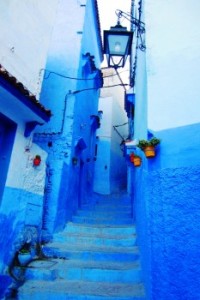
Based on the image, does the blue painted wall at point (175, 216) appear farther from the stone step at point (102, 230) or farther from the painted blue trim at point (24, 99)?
the stone step at point (102, 230)

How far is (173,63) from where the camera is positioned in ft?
13.9

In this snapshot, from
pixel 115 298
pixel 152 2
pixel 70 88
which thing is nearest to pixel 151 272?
pixel 115 298

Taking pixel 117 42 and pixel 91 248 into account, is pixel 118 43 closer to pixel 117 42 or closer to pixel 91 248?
pixel 117 42

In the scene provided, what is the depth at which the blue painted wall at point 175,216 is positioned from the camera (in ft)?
10.8

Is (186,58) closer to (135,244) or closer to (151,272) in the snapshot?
(151,272)

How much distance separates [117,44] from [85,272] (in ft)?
16.5

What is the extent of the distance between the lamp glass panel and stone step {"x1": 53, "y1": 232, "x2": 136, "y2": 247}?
15.9 feet

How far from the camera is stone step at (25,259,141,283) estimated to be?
512cm

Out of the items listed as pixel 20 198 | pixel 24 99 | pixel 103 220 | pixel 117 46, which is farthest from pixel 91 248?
pixel 117 46

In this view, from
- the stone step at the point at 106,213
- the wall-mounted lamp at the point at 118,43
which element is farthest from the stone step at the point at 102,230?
the wall-mounted lamp at the point at 118,43

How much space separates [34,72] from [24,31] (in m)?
0.96

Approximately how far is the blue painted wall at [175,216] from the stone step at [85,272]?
5.03 feet

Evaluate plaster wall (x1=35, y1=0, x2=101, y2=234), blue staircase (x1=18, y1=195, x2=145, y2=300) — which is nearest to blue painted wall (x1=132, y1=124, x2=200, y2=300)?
blue staircase (x1=18, y1=195, x2=145, y2=300)

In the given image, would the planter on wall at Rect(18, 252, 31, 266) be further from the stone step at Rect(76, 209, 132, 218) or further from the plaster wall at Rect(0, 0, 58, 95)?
the plaster wall at Rect(0, 0, 58, 95)
